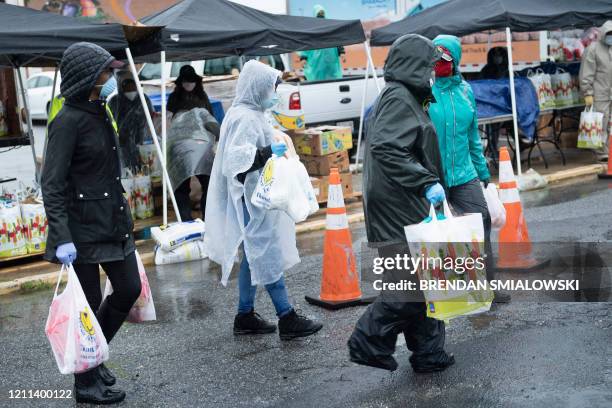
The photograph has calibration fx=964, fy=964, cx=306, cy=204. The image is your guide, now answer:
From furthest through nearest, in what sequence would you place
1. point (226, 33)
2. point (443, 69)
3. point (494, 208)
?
point (226, 33) → point (494, 208) → point (443, 69)

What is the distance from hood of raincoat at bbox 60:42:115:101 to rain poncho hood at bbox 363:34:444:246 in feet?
5.14

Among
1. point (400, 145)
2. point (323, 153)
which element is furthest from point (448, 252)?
point (323, 153)

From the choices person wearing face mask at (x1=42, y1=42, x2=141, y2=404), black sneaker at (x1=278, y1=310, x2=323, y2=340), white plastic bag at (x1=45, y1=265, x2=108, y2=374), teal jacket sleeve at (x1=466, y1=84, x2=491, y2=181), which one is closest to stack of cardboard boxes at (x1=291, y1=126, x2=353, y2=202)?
teal jacket sleeve at (x1=466, y1=84, x2=491, y2=181)

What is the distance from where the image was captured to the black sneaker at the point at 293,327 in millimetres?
6633

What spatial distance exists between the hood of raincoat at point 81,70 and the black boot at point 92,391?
1.57 m

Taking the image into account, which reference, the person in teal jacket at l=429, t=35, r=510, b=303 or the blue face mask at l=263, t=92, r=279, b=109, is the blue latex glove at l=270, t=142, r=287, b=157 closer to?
the blue face mask at l=263, t=92, r=279, b=109

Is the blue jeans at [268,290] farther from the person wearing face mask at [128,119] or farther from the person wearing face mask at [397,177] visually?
the person wearing face mask at [128,119]

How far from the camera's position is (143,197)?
11.7 m

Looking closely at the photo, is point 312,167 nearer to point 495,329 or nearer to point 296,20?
point 296,20

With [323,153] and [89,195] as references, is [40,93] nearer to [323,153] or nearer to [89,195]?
[323,153]

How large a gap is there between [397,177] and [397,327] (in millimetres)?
877

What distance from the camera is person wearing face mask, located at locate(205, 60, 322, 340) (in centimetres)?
643

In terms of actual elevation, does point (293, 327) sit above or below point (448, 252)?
below

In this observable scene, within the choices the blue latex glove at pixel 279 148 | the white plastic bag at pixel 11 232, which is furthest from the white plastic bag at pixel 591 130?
the blue latex glove at pixel 279 148
